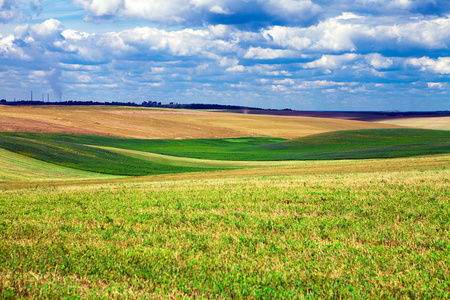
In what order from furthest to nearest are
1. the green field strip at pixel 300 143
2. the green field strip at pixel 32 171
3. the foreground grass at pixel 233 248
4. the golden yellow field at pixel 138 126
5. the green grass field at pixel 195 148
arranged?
the golden yellow field at pixel 138 126 < the green field strip at pixel 300 143 < the green grass field at pixel 195 148 < the green field strip at pixel 32 171 < the foreground grass at pixel 233 248

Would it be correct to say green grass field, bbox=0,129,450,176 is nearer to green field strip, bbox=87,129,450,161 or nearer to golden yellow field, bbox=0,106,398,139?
green field strip, bbox=87,129,450,161

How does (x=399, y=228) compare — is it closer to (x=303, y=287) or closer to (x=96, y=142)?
(x=303, y=287)

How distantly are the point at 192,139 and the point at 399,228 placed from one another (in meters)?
87.8

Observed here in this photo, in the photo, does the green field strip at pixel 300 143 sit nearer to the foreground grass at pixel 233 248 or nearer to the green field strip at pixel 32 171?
the green field strip at pixel 32 171

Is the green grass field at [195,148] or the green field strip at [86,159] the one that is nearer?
the green field strip at [86,159]

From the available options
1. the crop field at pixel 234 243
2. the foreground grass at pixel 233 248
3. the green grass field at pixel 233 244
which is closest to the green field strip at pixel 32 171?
the crop field at pixel 234 243

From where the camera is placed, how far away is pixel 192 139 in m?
96.0

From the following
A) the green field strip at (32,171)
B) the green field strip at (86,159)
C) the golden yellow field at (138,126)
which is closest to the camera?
the green field strip at (32,171)

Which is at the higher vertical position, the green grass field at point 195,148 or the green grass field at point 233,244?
the green grass field at point 233,244

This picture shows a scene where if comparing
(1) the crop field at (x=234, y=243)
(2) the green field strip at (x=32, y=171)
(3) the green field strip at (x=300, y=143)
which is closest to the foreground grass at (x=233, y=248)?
(1) the crop field at (x=234, y=243)

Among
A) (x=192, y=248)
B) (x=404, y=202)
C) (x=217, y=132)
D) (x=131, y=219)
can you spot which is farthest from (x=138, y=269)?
(x=217, y=132)

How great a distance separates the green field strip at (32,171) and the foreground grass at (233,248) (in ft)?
73.7

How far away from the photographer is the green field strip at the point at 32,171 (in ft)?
108

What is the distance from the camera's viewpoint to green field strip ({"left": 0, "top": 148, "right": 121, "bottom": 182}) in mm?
33062
